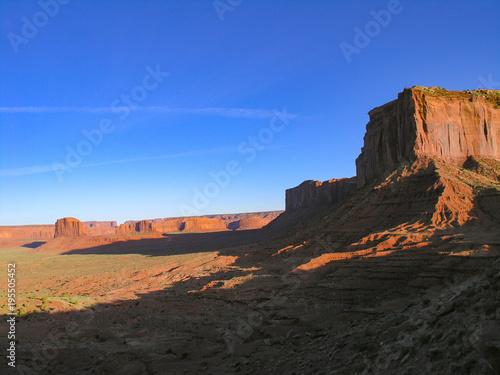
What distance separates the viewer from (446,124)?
93.0 ft

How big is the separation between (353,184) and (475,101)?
26.6 metres

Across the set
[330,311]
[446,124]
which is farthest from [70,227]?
[330,311]

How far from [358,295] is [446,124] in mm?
22448

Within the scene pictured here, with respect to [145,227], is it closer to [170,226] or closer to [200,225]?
[170,226]

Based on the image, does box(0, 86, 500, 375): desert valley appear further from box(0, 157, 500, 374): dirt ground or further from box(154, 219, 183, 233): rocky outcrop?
box(154, 219, 183, 233): rocky outcrop

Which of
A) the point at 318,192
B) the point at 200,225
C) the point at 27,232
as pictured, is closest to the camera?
the point at 318,192

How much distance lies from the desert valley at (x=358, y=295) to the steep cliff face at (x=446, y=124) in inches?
4.4

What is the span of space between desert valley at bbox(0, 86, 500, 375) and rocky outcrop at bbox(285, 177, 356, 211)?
76.3ft

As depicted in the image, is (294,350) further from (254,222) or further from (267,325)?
(254,222)

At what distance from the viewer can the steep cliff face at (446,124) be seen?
2809 centimetres

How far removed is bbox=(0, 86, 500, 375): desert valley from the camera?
19.5 ft

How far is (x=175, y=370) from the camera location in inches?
336

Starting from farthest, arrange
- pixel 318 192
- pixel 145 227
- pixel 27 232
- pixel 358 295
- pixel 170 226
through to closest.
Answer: pixel 27 232
pixel 170 226
pixel 145 227
pixel 318 192
pixel 358 295

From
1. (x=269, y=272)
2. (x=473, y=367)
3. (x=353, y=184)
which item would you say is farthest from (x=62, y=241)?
(x=473, y=367)
